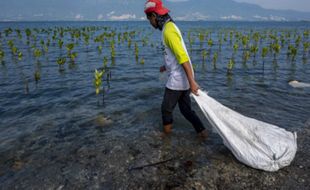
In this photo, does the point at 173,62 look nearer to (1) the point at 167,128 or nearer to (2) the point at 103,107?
(1) the point at 167,128

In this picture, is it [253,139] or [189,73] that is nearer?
[253,139]

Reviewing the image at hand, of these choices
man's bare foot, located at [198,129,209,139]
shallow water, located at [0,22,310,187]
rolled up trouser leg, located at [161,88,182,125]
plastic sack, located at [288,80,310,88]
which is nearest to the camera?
rolled up trouser leg, located at [161,88,182,125]

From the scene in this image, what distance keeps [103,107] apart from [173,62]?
4027 millimetres

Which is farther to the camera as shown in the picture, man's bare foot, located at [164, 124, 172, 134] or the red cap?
man's bare foot, located at [164, 124, 172, 134]

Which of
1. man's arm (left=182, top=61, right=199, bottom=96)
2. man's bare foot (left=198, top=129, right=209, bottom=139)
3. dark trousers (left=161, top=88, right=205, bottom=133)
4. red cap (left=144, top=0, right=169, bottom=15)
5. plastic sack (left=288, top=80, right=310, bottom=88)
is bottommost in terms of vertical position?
man's bare foot (left=198, top=129, right=209, bottom=139)

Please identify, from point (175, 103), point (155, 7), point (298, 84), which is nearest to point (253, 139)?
point (175, 103)

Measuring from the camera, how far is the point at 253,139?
4059mm

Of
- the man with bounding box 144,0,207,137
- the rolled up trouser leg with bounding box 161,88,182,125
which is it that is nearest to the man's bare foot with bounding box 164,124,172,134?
the man with bounding box 144,0,207,137

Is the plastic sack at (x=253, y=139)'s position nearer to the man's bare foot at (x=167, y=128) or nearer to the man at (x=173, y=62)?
the man at (x=173, y=62)

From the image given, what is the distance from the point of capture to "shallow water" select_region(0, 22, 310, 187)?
532cm

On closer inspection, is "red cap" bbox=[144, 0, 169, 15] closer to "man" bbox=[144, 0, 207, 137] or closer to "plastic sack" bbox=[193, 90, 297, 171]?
"man" bbox=[144, 0, 207, 137]

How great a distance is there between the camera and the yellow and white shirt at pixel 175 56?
4.14 m

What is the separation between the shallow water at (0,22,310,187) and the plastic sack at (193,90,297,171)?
3.82 feet

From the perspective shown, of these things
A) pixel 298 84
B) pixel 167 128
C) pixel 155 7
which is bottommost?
pixel 167 128
